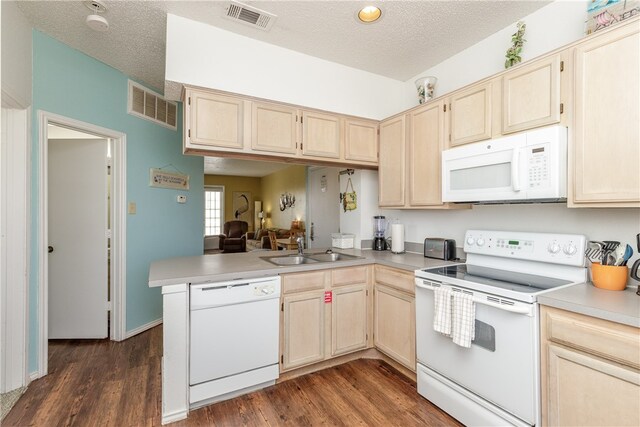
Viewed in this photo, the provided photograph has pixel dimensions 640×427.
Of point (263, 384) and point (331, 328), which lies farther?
point (331, 328)

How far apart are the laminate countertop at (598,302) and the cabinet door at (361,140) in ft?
5.94

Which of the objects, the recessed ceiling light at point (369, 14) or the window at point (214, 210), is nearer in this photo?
the recessed ceiling light at point (369, 14)

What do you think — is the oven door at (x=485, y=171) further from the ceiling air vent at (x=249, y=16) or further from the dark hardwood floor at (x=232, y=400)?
the ceiling air vent at (x=249, y=16)

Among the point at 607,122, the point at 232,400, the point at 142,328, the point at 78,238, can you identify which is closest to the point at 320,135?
the point at 607,122

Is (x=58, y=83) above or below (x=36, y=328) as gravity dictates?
above

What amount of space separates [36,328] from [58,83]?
6.52 ft

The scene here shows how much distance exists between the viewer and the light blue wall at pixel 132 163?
7.64 ft

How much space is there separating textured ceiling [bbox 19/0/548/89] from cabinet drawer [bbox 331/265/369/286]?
1.90m

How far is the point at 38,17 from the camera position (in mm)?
2158

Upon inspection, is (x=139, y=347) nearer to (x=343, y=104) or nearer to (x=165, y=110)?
(x=165, y=110)

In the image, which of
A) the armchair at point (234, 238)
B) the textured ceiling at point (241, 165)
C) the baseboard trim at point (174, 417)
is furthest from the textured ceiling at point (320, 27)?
the armchair at point (234, 238)

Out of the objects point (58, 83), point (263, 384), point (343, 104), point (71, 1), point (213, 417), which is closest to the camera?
point (213, 417)

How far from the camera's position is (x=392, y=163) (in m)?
2.76

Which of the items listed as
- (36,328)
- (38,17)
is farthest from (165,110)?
(36,328)
